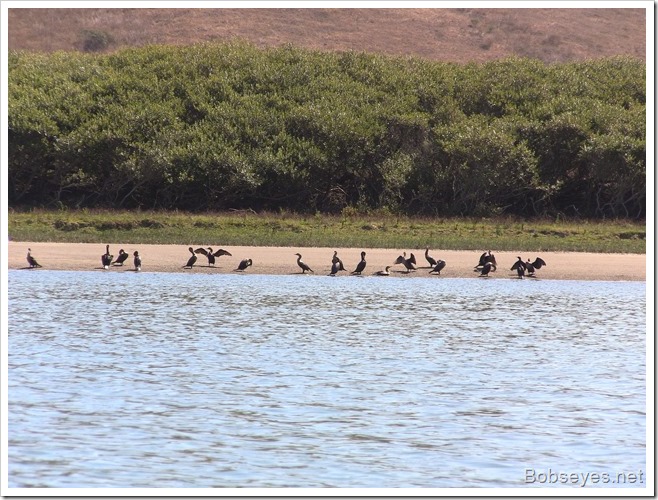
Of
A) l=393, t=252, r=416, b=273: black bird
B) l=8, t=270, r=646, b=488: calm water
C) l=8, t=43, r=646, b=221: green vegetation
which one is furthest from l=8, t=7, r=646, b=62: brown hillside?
l=8, t=270, r=646, b=488: calm water

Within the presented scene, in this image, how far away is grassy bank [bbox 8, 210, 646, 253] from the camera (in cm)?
3312

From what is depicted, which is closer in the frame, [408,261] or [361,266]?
[361,266]

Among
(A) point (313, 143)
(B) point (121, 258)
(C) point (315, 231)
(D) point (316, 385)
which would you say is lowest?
(D) point (316, 385)

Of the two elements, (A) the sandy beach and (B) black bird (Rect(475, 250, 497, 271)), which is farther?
(A) the sandy beach

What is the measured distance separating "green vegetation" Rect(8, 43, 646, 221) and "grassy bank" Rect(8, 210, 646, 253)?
9.32 ft

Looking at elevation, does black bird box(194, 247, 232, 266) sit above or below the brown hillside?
below

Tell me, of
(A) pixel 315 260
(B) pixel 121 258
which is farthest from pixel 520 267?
(B) pixel 121 258

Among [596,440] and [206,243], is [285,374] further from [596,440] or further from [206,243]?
[206,243]

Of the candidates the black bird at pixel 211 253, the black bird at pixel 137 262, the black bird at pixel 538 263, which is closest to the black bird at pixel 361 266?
the black bird at pixel 211 253

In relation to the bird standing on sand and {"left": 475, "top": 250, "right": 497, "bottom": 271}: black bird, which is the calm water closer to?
the bird standing on sand

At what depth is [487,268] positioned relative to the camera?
93.7 feet

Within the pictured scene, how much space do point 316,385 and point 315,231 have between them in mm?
19347

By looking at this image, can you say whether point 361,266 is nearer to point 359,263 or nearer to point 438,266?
point 359,263

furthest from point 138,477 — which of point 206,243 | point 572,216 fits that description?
point 572,216
